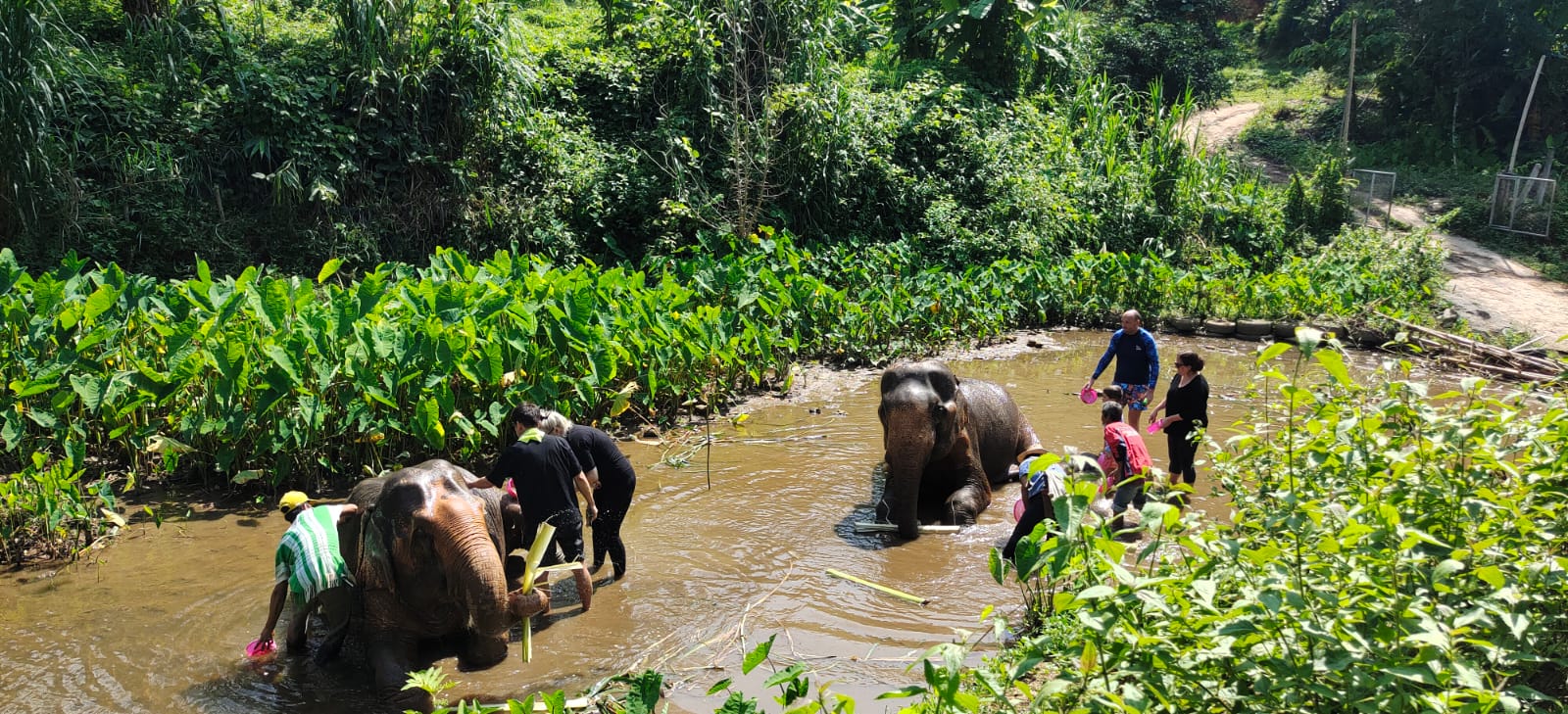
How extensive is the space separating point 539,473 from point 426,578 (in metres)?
0.97

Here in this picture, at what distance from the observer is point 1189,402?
7.75m

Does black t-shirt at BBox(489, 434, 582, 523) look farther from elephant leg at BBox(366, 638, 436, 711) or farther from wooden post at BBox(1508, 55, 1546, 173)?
wooden post at BBox(1508, 55, 1546, 173)

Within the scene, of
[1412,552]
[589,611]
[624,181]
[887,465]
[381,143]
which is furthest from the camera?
[624,181]

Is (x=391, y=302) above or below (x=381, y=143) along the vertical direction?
below

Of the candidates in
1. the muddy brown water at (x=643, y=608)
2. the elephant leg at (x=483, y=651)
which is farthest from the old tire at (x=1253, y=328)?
the elephant leg at (x=483, y=651)

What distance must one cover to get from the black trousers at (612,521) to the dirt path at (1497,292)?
12797 mm

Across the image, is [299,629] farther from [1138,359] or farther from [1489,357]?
[1489,357]

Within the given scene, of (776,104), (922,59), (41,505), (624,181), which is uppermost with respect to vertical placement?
(922,59)

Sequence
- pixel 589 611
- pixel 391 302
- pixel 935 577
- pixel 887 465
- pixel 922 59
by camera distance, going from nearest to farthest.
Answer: pixel 589 611
pixel 935 577
pixel 887 465
pixel 391 302
pixel 922 59

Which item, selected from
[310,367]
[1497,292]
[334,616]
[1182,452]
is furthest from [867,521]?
[1497,292]

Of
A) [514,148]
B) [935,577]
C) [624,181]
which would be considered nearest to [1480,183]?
[624,181]

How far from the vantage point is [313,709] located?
16.7 feet

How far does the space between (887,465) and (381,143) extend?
31.8ft

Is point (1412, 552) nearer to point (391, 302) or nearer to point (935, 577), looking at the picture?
point (935, 577)
